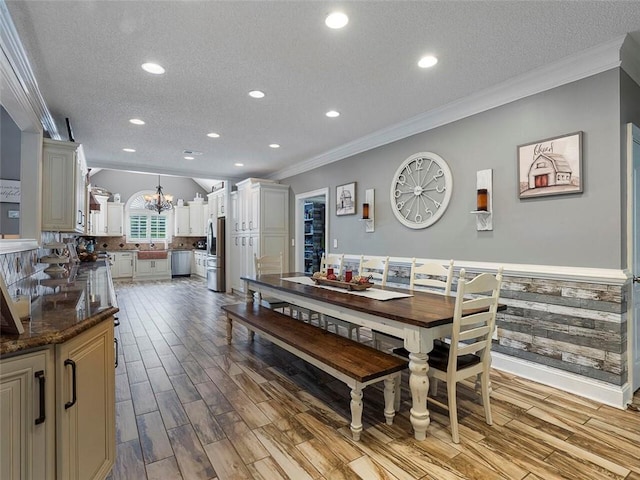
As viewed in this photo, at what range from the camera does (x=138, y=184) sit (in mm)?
10250

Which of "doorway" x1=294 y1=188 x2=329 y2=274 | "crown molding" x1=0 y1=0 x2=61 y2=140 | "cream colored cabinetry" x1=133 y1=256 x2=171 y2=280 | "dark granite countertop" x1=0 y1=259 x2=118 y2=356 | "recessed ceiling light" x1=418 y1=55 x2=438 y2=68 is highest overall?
"recessed ceiling light" x1=418 y1=55 x2=438 y2=68

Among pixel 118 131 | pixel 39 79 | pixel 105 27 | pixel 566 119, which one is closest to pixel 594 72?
pixel 566 119

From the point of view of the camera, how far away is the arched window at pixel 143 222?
10.2 m

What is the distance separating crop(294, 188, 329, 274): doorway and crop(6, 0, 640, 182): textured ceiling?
2464 mm

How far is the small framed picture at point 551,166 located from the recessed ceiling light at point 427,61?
110cm

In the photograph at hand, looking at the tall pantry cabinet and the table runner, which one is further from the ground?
the tall pantry cabinet

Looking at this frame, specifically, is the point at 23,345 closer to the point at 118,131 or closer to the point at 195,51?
the point at 195,51

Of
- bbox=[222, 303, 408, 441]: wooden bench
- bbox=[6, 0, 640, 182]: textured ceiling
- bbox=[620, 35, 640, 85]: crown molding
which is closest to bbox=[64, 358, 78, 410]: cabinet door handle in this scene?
bbox=[222, 303, 408, 441]: wooden bench

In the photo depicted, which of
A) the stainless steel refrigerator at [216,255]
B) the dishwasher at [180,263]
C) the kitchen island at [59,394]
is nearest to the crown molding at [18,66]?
the kitchen island at [59,394]

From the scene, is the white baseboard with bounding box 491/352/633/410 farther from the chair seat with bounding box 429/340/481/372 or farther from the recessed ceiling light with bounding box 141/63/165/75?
the recessed ceiling light with bounding box 141/63/165/75

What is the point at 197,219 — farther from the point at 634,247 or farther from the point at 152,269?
the point at 634,247

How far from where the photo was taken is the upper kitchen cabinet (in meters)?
3.40

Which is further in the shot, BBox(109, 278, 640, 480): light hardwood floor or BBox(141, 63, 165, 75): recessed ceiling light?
BBox(141, 63, 165, 75): recessed ceiling light

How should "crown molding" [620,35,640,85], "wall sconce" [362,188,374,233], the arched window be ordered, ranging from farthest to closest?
the arched window
"wall sconce" [362,188,374,233]
"crown molding" [620,35,640,85]
